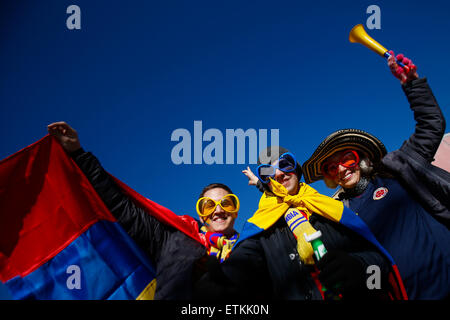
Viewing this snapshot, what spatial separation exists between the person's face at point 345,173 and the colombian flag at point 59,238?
5.62ft

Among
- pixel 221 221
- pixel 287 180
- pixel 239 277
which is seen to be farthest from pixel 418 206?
pixel 221 221

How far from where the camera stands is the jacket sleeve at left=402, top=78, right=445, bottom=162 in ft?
7.63

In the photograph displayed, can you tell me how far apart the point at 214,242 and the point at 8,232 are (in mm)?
1881

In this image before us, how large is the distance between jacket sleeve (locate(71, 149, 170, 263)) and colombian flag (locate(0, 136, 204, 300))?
0.30 ft

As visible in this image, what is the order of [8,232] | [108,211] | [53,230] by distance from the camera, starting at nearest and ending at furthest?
[8,232] → [53,230] → [108,211]

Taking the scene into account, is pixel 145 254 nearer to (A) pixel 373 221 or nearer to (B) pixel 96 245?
(B) pixel 96 245

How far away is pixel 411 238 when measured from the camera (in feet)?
7.43

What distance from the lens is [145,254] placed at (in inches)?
105

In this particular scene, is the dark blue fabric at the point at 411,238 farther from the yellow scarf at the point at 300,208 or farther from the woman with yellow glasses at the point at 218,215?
the woman with yellow glasses at the point at 218,215

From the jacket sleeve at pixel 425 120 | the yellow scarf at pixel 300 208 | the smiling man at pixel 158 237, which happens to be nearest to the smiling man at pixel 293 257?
the yellow scarf at pixel 300 208

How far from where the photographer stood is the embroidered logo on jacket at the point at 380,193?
8.14 feet

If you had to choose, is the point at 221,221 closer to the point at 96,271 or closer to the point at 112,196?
the point at 112,196
